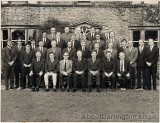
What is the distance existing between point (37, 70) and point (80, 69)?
1.05m

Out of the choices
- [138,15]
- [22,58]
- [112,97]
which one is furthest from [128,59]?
[138,15]

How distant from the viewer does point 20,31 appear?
9.54 m

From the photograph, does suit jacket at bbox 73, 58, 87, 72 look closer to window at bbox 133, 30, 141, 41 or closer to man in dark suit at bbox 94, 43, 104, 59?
man in dark suit at bbox 94, 43, 104, 59

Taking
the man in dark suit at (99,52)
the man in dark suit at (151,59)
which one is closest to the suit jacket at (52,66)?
the man in dark suit at (99,52)

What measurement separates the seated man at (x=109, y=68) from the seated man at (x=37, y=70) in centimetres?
151

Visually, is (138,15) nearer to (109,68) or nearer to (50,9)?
(50,9)

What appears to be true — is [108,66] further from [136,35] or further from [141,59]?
[136,35]

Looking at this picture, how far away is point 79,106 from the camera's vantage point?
5.10 m

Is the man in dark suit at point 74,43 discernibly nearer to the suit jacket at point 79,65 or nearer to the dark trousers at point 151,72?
the suit jacket at point 79,65

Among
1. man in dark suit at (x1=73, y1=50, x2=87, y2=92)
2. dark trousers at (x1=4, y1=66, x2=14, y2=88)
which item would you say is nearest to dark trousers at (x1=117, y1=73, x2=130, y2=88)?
man in dark suit at (x1=73, y1=50, x2=87, y2=92)

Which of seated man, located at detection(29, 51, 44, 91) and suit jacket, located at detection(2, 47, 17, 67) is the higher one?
suit jacket, located at detection(2, 47, 17, 67)

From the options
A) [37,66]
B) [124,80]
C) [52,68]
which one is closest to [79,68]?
Answer: [52,68]

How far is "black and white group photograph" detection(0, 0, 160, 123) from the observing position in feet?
16.2

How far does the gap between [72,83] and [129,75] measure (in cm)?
141
